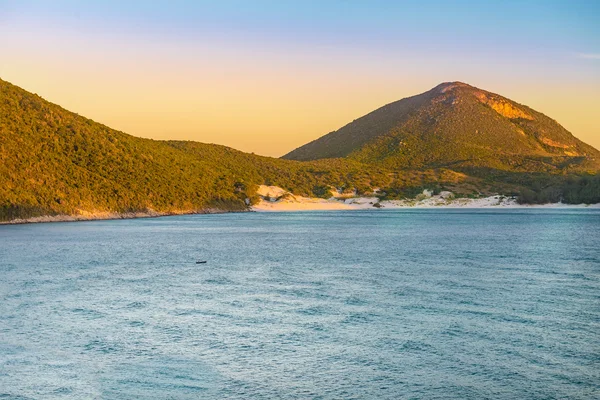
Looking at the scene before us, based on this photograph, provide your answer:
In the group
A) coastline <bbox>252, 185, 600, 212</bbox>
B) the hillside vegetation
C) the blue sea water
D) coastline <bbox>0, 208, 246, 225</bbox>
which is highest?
the hillside vegetation

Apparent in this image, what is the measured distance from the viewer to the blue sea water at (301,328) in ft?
63.2

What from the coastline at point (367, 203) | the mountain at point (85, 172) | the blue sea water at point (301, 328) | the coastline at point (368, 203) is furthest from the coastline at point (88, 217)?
the blue sea water at point (301, 328)

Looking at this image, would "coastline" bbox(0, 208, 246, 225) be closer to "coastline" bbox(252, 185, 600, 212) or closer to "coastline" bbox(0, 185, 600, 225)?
"coastline" bbox(0, 185, 600, 225)

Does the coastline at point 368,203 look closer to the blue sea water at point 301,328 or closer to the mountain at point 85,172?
the mountain at point 85,172

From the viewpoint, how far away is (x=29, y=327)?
26375 millimetres

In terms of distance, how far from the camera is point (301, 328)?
1029 inches

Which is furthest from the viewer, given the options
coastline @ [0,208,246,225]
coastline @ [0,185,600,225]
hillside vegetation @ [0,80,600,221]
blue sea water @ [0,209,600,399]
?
coastline @ [0,185,600,225]

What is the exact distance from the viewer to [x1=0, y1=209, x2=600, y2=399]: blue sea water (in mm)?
19250

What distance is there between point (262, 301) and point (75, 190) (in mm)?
92443

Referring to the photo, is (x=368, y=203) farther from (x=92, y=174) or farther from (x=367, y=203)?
(x=92, y=174)

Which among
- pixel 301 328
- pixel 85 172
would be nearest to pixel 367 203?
pixel 85 172

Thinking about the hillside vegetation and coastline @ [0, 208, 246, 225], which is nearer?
coastline @ [0, 208, 246, 225]

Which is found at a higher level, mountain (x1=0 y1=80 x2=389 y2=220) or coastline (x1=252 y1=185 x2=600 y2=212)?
mountain (x1=0 y1=80 x2=389 y2=220)

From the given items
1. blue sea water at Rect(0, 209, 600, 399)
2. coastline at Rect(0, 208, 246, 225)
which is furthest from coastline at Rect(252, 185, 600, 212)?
blue sea water at Rect(0, 209, 600, 399)
